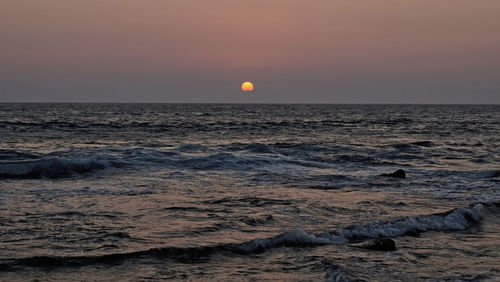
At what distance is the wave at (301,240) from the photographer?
767 cm

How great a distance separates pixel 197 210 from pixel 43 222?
337cm

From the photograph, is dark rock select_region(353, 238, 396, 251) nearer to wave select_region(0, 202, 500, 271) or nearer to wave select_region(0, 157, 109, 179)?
wave select_region(0, 202, 500, 271)

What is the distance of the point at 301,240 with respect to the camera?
9.07 m

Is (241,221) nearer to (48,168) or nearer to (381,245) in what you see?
(381,245)

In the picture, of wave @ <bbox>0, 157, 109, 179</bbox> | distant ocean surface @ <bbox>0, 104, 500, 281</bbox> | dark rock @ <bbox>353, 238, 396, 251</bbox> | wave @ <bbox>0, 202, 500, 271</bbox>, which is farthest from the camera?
wave @ <bbox>0, 157, 109, 179</bbox>

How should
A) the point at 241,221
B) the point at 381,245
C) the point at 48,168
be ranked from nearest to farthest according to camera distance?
the point at 381,245
the point at 241,221
the point at 48,168

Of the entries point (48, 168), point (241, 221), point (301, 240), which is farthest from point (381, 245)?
point (48, 168)

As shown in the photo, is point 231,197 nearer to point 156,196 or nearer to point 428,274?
point 156,196

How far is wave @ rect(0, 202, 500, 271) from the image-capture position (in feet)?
25.2

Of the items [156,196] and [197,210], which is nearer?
[197,210]

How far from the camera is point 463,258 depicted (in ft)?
27.1

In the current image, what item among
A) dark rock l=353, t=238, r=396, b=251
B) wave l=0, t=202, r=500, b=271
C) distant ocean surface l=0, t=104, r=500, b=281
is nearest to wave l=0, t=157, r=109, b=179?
distant ocean surface l=0, t=104, r=500, b=281

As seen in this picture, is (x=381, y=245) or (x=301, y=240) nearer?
(x=381, y=245)

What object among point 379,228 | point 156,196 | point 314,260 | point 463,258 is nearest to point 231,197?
point 156,196
